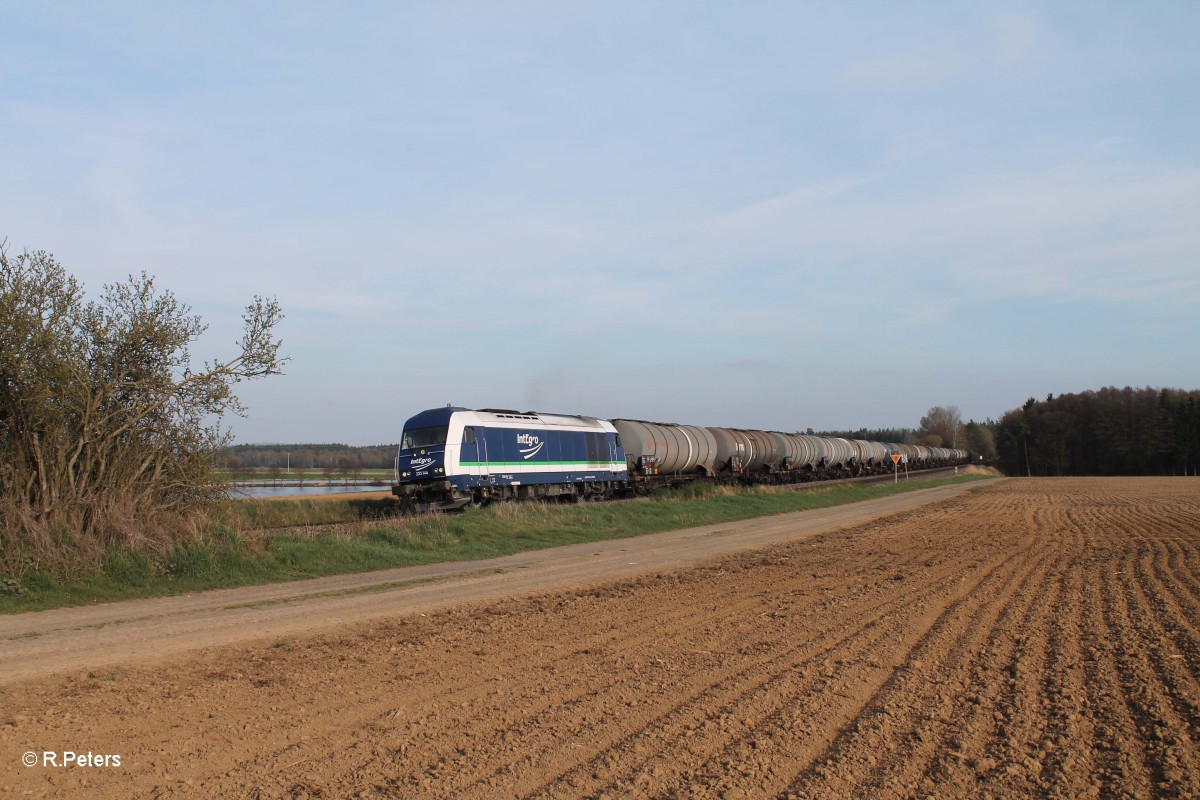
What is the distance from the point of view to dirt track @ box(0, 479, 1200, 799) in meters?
5.04

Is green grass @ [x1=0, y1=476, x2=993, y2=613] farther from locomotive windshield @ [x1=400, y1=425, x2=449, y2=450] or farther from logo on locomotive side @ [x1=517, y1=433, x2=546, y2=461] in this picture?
logo on locomotive side @ [x1=517, y1=433, x2=546, y2=461]

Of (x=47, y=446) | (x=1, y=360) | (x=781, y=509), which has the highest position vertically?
(x=1, y=360)

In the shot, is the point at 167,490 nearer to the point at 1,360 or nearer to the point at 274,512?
the point at 1,360

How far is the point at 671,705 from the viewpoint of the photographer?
6484 mm

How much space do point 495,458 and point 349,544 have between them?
10.7 m

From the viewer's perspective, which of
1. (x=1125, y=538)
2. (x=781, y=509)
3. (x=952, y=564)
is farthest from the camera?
(x=781, y=509)

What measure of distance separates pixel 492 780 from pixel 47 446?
521 inches

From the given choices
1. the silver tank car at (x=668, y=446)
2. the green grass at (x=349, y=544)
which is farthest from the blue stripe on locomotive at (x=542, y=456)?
the green grass at (x=349, y=544)

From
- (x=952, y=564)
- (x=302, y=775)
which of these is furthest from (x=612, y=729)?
(x=952, y=564)

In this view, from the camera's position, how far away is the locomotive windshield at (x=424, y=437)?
2629cm

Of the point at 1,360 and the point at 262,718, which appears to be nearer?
the point at 262,718

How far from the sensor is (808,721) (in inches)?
237

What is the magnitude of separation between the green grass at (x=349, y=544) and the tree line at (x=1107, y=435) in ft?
320

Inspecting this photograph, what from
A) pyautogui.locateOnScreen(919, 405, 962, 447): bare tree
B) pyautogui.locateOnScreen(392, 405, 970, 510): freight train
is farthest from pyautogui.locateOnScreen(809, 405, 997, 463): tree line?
pyautogui.locateOnScreen(392, 405, 970, 510): freight train
